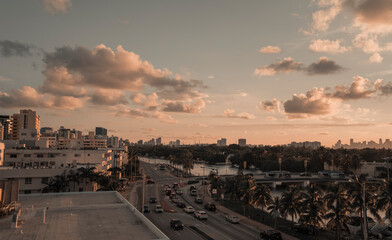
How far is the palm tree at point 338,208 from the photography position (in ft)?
149

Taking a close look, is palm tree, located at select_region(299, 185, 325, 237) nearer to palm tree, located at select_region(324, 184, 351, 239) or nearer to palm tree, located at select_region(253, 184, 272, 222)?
palm tree, located at select_region(324, 184, 351, 239)

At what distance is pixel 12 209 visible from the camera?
112 feet

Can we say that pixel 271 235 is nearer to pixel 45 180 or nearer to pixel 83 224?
pixel 83 224

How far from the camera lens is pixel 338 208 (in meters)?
45.8

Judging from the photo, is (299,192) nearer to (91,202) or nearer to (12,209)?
(91,202)

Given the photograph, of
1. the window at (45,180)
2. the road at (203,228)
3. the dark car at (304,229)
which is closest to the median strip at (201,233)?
the road at (203,228)

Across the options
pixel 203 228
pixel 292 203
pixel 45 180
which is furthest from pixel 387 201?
pixel 45 180

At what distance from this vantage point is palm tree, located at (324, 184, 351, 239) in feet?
149

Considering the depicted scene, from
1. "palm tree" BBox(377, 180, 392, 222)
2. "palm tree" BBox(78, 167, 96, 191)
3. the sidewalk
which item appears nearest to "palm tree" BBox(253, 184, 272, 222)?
the sidewalk

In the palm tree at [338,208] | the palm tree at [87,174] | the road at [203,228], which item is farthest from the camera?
the palm tree at [87,174]

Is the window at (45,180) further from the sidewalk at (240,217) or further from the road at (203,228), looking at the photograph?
the sidewalk at (240,217)

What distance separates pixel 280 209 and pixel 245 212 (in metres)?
18.9

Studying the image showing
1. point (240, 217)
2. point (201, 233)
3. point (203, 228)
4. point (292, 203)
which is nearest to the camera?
point (201, 233)

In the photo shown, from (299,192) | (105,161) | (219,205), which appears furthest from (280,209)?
(105,161)
